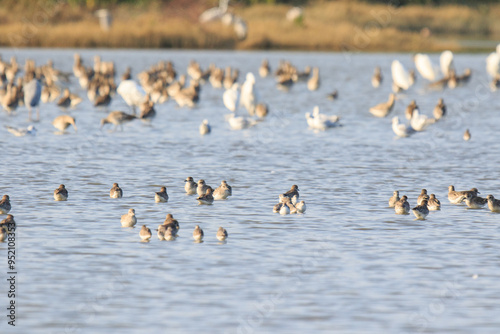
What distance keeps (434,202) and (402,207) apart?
629 mm

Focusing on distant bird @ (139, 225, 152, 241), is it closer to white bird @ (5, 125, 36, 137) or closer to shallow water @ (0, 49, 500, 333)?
shallow water @ (0, 49, 500, 333)

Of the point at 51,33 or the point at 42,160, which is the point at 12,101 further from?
the point at 51,33

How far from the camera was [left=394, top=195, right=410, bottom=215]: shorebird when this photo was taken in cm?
1450

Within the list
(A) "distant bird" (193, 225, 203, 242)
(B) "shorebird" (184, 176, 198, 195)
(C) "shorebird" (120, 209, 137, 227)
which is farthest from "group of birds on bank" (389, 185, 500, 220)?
(C) "shorebird" (120, 209, 137, 227)

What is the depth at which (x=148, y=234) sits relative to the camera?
492 inches

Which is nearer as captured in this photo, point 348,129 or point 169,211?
point 169,211

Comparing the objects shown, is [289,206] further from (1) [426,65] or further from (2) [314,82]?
(1) [426,65]

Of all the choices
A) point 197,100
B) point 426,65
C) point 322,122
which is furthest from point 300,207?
point 426,65

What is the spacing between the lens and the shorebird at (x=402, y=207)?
1450 cm

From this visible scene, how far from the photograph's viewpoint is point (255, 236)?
42.5 ft

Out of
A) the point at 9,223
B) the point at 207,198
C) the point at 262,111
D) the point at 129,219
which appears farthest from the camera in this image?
the point at 262,111

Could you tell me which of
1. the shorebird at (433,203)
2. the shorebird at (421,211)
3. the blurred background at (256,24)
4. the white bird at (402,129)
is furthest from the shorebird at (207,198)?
the blurred background at (256,24)

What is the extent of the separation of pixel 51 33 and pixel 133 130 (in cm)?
3538

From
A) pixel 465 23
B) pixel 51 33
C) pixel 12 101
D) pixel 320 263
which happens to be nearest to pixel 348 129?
pixel 12 101
